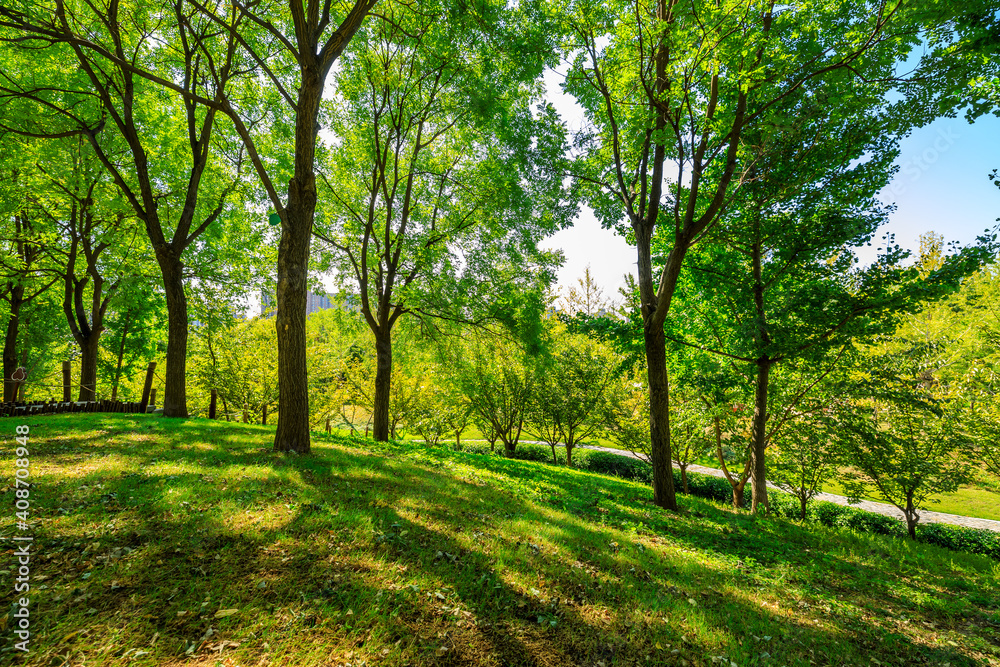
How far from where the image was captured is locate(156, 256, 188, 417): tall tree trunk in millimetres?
10992

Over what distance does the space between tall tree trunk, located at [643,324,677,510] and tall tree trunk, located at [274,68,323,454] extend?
7466 mm

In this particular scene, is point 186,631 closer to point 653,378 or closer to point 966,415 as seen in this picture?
point 653,378

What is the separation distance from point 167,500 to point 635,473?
73.0ft

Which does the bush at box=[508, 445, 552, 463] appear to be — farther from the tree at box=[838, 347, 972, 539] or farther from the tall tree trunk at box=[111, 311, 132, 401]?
the tall tree trunk at box=[111, 311, 132, 401]

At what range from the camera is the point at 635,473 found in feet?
72.4

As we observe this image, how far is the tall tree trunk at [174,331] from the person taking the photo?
11.0 meters

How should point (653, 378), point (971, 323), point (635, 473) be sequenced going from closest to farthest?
point (653, 378)
point (971, 323)
point (635, 473)

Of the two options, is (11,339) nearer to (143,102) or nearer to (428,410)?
(143,102)

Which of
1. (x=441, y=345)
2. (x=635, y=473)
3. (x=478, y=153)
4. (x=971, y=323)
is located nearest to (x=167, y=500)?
(x=441, y=345)

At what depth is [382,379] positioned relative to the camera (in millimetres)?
13117

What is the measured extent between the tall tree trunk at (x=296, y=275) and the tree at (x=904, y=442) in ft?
43.5

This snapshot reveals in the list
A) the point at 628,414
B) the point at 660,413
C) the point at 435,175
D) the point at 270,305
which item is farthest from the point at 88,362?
the point at 628,414

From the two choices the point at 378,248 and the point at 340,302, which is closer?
the point at 378,248

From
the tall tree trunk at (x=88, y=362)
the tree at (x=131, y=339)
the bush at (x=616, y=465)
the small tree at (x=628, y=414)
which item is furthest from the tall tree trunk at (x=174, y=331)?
the bush at (x=616, y=465)
